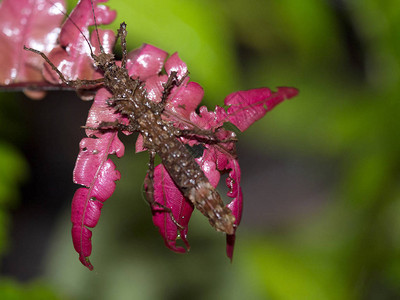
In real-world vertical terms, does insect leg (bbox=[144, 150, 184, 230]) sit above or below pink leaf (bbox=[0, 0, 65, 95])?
below

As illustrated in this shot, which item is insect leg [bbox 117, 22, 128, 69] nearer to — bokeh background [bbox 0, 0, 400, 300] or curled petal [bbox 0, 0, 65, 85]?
curled petal [bbox 0, 0, 65, 85]

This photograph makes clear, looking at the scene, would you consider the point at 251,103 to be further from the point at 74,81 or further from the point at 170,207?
the point at 74,81

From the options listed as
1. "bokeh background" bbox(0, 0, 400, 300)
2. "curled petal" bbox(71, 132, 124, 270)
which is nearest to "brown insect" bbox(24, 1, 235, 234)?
"curled petal" bbox(71, 132, 124, 270)

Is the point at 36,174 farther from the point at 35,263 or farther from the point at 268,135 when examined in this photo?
the point at 268,135

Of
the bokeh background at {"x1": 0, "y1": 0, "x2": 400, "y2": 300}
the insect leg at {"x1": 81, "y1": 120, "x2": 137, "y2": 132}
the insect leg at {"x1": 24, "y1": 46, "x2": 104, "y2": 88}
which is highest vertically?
the insect leg at {"x1": 24, "y1": 46, "x2": 104, "y2": 88}

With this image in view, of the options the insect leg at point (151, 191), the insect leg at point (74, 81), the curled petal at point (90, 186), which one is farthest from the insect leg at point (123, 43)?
the insect leg at point (151, 191)

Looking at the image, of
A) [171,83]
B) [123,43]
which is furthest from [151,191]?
[123,43]
